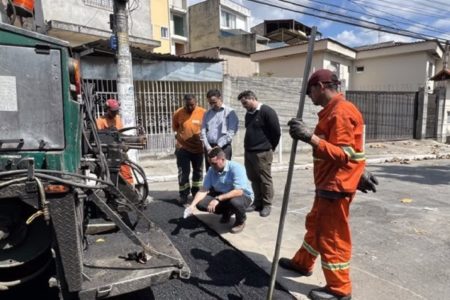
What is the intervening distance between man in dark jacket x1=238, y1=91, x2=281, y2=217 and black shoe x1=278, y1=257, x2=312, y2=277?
5.02 ft

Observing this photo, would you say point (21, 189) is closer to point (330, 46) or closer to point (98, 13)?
point (98, 13)

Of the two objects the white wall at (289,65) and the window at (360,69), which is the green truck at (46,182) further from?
the window at (360,69)

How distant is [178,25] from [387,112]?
16.6 metres

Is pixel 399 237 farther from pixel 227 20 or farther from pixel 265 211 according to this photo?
pixel 227 20

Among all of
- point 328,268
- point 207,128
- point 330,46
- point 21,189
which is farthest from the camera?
point 330,46

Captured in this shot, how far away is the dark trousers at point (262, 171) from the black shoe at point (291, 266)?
1.65 meters

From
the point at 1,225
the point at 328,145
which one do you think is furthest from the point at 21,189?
the point at 328,145

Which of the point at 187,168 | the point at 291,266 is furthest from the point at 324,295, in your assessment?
the point at 187,168

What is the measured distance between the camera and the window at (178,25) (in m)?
26.1

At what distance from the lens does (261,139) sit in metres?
5.11

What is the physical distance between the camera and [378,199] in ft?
20.1

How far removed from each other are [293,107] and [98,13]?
887cm

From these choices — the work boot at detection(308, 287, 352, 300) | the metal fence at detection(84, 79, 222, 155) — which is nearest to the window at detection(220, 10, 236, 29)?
the metal fence at detection(84, 79, 222, 155)

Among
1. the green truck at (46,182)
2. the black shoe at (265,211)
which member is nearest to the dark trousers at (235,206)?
the black shoe at (265,211)
